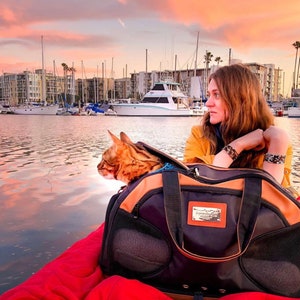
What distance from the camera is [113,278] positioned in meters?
1.56

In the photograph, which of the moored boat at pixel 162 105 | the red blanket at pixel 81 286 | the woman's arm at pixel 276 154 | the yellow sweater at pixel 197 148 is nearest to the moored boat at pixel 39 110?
the moored boat at pixel 162 105

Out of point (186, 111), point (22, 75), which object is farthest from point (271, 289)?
point (22, 75)

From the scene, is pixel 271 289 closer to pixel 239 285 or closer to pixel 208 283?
pixel 239 285

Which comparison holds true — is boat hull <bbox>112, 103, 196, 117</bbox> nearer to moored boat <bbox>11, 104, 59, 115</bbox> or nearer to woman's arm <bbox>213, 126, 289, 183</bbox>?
moored boat <bbox>11, 104, 59, 115</bbox>

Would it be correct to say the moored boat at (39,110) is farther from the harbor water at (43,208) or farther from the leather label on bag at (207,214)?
the leather label on bag at (207,214)

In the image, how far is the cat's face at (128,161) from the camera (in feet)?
5.71

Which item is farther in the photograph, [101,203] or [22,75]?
[22,75]

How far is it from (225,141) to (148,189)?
0.95m

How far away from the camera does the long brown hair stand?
2.17 metres

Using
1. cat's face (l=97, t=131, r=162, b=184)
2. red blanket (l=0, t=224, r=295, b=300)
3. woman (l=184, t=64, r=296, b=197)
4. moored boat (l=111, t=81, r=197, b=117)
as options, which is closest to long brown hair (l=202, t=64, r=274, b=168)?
woman (l=184, t=64, r=296, b=197)

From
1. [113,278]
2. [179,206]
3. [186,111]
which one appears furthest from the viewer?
[186,111]

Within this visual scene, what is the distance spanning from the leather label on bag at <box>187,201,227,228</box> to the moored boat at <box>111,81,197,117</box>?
43.0 meters

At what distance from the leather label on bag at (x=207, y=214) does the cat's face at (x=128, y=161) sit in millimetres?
365

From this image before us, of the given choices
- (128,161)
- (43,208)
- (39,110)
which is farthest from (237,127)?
(39,110)
